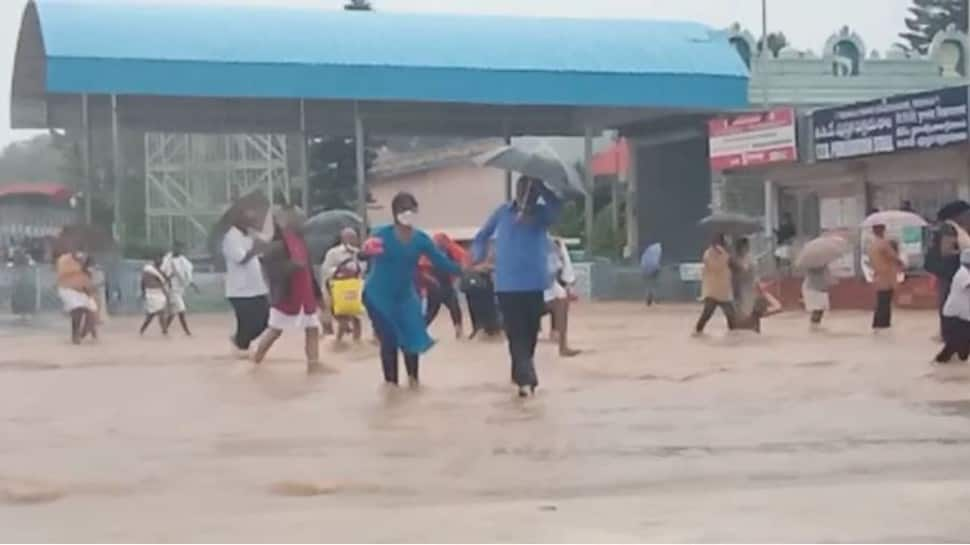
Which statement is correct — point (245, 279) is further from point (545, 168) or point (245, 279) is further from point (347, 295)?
point (545, 168)

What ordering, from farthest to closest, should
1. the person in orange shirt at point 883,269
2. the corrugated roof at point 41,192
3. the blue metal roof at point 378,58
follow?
the corrugated roof at point 41,192, the blue metal roof at point 378,58, the person in orange shirt at point 883,269

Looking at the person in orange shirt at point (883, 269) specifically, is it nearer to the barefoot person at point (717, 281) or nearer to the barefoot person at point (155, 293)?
the barefoot person at point (717, 281)

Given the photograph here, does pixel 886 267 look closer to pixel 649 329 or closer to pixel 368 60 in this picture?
pixel 649 329

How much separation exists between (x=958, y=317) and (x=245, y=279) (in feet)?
19.9

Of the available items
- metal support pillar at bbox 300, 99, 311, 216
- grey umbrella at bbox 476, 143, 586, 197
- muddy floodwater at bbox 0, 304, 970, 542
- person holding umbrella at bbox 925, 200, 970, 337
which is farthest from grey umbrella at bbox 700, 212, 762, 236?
metal support pillar at bbox 300, 99, 311, 216

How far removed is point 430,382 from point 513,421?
3081mm

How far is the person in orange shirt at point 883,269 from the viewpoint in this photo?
21.1 metres

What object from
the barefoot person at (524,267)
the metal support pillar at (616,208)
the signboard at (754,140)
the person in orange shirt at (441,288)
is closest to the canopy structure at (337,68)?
the signboard at (754,140)

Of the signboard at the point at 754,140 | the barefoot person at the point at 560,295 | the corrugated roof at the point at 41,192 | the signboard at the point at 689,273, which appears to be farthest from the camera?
the corrugated roof at the point at 41,192

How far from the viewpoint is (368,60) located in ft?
135

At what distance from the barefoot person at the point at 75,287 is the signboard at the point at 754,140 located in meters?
16.6

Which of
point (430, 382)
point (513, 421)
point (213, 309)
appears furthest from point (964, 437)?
point (213, 309)

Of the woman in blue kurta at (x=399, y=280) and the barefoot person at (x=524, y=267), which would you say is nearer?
the barefoot person at (x=524, y=267)

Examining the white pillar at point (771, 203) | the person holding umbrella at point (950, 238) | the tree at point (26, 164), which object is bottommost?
the person holding umbrella at point (950, 238)
